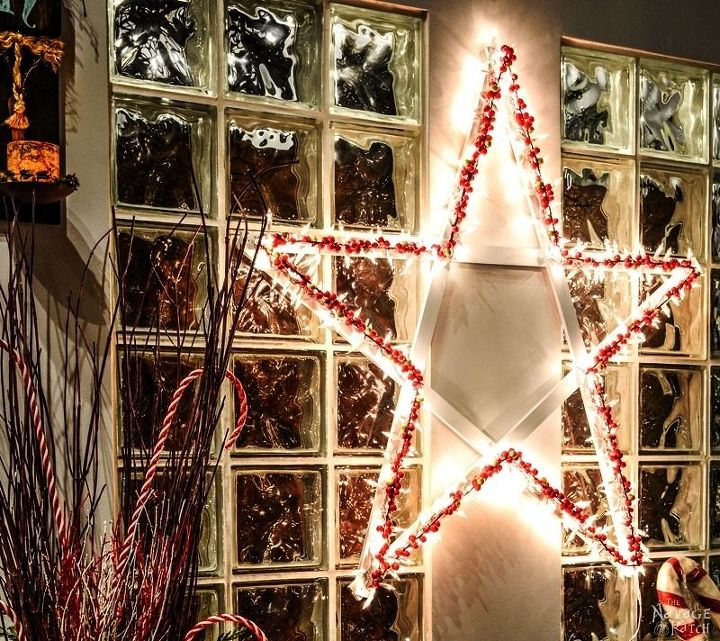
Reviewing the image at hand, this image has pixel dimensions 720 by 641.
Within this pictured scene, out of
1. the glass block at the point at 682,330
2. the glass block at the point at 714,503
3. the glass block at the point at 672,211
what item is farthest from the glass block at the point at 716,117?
the glass block at the point at 714,503

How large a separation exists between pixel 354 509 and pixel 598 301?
113 cm

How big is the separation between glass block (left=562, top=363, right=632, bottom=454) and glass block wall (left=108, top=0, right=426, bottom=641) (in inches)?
24.1

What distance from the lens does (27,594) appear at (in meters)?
1.98

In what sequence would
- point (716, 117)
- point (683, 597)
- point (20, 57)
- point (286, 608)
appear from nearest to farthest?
1. point (20, 57)
2. point (286, 608)
3. point (683, 597)
4. point (716, 117)

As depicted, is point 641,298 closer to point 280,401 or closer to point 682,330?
point 682,330

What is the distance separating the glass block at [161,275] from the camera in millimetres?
2695

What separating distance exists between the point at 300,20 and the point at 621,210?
1315mm

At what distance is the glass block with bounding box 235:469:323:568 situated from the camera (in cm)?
284

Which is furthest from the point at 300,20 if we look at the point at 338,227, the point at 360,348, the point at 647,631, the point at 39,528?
the point at 647,631

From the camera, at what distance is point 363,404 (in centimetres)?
300

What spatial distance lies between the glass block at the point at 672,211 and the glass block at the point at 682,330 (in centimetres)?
16

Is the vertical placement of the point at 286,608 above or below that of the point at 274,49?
below

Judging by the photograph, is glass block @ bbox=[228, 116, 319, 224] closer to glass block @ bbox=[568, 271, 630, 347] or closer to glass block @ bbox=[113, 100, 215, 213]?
glass block @ bbox=[113, 100, 215, 213]

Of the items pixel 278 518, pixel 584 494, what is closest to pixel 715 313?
pixel 584 494
